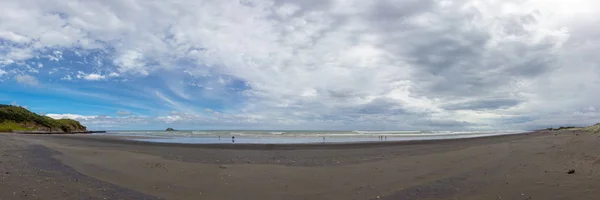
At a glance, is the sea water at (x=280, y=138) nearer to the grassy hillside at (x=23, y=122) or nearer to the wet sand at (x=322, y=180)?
the wet sand at (x=322, y=180)

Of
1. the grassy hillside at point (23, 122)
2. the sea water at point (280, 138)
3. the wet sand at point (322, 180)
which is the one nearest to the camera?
the wet sand at point (322, 180)

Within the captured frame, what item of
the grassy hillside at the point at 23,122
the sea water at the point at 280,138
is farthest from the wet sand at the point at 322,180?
the grassy hillside at the point at 23,122

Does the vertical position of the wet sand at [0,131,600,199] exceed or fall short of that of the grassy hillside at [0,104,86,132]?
it falls short

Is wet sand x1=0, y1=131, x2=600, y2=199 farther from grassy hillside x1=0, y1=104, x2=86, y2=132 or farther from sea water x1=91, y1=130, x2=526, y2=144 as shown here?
grassy hillside x1=0, y1=104, x2=86, y2=132

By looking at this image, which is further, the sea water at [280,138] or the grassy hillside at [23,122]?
the grassy hillside at [23,122]

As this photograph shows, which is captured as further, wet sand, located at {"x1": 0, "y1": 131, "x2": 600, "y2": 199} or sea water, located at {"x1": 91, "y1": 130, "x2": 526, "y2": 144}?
sea water, located at {"x1": 91, "y1": 130, "x2": 526, "y2": 144}

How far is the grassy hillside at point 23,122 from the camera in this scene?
3491 inches

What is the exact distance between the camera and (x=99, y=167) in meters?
14.7

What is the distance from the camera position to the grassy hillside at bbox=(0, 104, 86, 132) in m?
88.7

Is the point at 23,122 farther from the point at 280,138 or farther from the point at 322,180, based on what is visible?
the point at 322,180

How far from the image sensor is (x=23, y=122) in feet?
319

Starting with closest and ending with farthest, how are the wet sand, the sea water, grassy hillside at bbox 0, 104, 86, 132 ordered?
the wet sand → the sea water → grassy hillside at bbox 0, 104, 86, 132

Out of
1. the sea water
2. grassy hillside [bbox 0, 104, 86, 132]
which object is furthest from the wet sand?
grassy hillside [bbox 0, 104, 86, 132]

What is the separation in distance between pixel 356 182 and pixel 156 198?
6.20 metres
